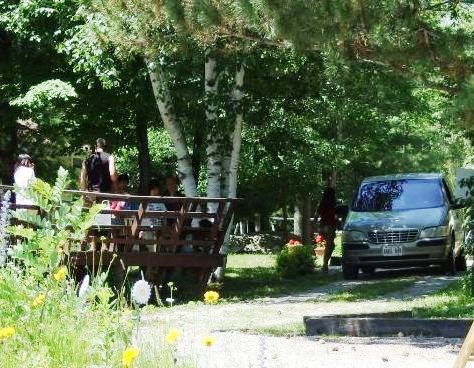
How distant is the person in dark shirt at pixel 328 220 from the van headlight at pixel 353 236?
4.20 ft

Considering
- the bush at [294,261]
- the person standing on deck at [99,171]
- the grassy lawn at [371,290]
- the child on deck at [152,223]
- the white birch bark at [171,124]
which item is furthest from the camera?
the bush at [294,261]

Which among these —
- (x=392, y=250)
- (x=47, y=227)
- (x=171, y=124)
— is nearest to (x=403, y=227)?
(x=392, y=250)

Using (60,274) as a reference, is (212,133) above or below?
above

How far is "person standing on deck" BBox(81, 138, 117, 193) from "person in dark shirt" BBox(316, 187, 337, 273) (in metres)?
5.79

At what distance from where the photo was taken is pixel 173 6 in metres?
11.0

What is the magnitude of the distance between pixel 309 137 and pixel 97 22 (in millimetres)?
11577

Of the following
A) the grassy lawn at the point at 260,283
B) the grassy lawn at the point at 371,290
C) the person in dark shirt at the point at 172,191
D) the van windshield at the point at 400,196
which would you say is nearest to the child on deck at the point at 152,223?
the person in dark shirt at the point at 172,191

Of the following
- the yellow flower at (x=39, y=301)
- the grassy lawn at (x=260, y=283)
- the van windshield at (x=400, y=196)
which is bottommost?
the grassy lawn at (x=260, y=283)

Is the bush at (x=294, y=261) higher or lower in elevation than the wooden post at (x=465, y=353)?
higher

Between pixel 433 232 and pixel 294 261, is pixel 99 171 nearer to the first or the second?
pixel 294 261

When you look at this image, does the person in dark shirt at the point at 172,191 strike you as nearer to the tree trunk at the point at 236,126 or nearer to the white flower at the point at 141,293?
the tree trunk at the point at 236,126

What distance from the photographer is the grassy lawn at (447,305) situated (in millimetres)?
11703

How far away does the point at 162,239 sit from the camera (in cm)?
1505

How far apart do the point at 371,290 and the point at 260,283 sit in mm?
3320
